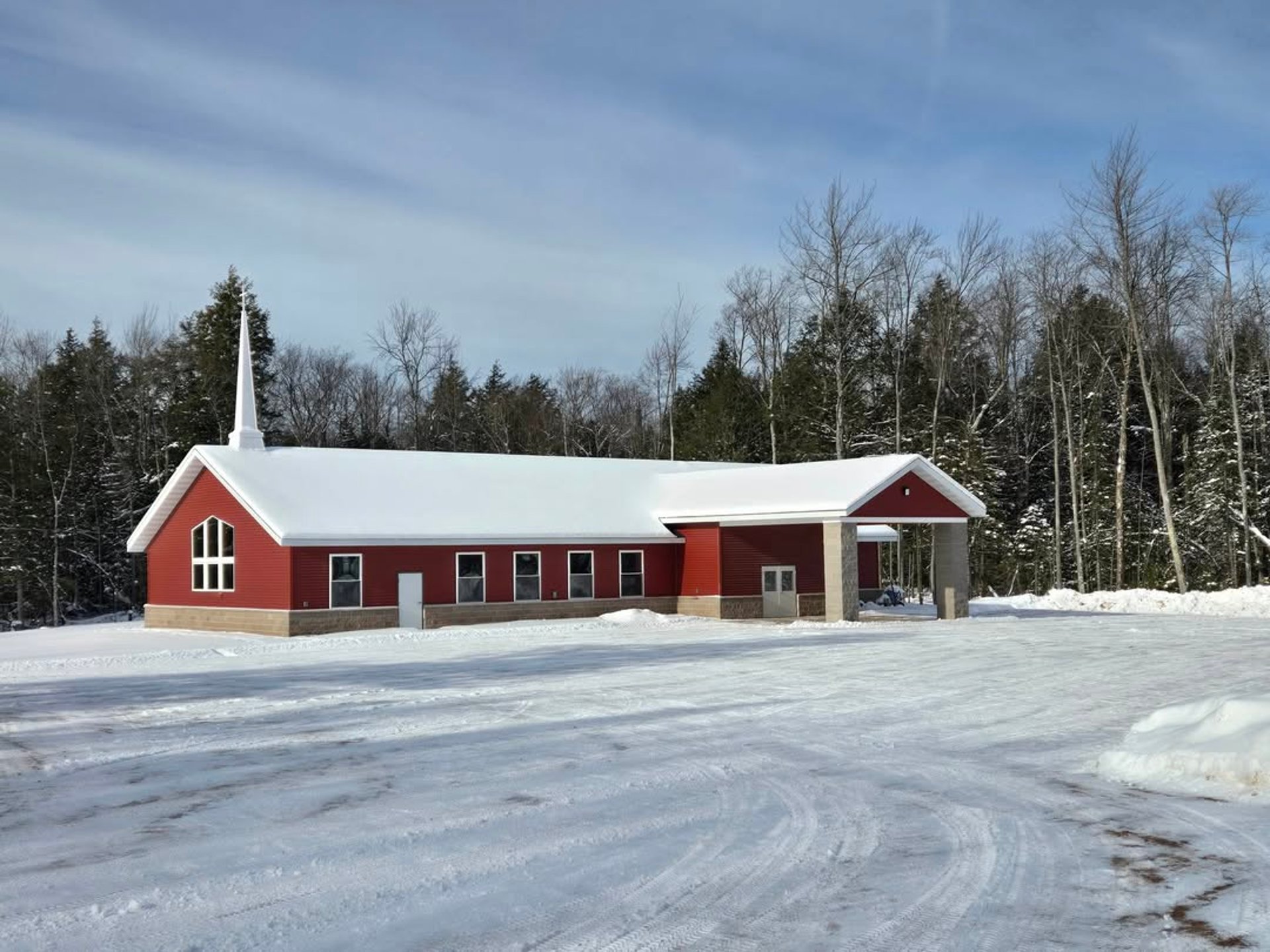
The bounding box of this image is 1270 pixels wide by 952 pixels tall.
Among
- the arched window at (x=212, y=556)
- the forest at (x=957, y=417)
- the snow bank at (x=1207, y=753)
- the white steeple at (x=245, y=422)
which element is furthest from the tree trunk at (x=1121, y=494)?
the snow bank at (x=1207, y=753)

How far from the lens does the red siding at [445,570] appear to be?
29.3 m

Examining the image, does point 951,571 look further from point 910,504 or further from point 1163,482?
point 1163,482

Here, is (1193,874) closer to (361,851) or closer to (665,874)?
(665,874)

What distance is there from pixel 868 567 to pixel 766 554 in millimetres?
7114

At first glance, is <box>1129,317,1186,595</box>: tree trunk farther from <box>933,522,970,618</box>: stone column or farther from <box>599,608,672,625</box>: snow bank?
<box>599,608,672,625</box>: snow bank

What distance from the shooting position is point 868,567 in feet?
134

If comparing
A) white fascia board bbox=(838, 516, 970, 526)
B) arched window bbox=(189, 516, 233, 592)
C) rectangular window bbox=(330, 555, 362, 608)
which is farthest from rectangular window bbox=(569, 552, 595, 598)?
arched window bbox=(189, 516, 233, 592)

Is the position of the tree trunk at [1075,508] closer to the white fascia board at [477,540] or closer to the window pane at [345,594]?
the white fascia board at [477,540]

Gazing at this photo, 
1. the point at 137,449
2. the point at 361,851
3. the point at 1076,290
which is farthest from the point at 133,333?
the point at 361,851

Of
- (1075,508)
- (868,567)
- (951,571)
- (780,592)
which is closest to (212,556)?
(780,592)

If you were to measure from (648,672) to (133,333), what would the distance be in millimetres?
44557

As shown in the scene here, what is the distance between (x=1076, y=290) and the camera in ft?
160

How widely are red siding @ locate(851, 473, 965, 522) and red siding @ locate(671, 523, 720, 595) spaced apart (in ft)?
15.8

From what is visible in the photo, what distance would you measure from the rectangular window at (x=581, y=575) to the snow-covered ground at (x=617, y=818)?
15.9 meters
